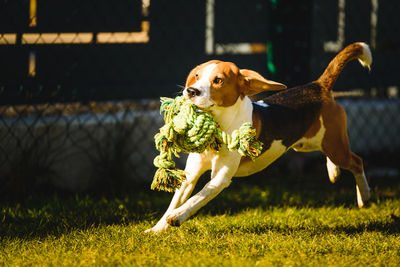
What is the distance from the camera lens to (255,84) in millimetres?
2859

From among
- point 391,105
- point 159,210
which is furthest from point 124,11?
point 391,105

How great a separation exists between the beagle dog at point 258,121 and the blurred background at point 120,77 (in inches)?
50.2

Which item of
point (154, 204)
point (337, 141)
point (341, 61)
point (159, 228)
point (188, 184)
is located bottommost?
point (154, 204)

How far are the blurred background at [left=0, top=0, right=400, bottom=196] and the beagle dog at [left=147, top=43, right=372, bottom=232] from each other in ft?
4.19

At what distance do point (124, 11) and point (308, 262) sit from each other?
118 inches

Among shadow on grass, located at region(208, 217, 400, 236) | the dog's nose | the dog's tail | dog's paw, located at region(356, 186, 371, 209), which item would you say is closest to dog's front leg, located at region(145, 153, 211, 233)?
shadow on grass, located at region(208, 217, 400, 236)

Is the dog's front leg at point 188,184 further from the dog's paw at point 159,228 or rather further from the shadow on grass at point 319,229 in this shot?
the shadow on grass at point 319,229

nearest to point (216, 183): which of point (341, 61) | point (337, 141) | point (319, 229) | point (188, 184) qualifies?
point (188, 184)

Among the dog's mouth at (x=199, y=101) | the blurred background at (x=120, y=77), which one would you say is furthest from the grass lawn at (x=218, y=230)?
the dog's mouth at (x=199, y=101)

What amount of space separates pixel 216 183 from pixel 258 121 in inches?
17.6

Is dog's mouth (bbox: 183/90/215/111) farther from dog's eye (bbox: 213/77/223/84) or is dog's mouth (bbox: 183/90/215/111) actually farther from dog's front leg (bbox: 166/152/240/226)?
dog's front leg (bbox: 166/152/240/226)

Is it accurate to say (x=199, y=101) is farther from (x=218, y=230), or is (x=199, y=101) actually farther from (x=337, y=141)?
(x=337, y=141)

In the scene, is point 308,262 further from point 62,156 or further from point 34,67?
point 34,67

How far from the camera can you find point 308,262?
2598 millimetres
